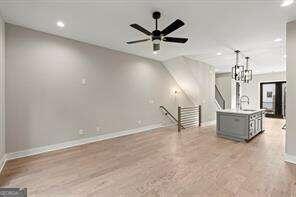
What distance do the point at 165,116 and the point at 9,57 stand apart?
528 cm

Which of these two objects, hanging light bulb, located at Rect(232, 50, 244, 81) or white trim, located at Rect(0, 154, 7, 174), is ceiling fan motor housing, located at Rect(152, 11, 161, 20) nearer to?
hanging light bulb, located at Rect(232, 50, 244, 81)

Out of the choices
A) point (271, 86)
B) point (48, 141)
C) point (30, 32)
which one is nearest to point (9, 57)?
point (30, 32)

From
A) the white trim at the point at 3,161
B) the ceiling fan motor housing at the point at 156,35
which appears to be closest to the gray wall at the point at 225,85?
the ceiling fan motor housing at the point at 156,35

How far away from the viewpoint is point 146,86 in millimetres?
6340

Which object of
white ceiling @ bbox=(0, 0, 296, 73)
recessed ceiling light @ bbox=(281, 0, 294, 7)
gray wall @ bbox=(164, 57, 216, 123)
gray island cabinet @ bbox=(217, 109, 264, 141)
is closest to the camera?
recessed ceiling light @ bbox=(281, 0, 294, 7)

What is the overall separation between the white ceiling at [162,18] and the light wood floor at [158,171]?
268 cm

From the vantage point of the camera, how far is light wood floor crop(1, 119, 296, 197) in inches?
93.2

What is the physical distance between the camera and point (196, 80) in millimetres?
7160

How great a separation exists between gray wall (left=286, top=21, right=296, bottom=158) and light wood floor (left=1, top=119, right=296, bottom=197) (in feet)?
1.34

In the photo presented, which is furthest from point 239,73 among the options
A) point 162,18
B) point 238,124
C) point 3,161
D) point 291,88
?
point 3,161

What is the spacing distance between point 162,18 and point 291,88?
9.28 ft

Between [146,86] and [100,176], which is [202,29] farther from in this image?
[100,176]

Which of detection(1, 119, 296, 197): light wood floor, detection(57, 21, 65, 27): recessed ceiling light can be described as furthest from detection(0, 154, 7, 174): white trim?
detection(57, 21, 65, 27): recessed ceiling light

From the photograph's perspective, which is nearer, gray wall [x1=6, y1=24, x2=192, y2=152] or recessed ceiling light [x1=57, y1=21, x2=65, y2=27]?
recessed ceiling light [x1=57, y1=21, x2=65, y2=27]
